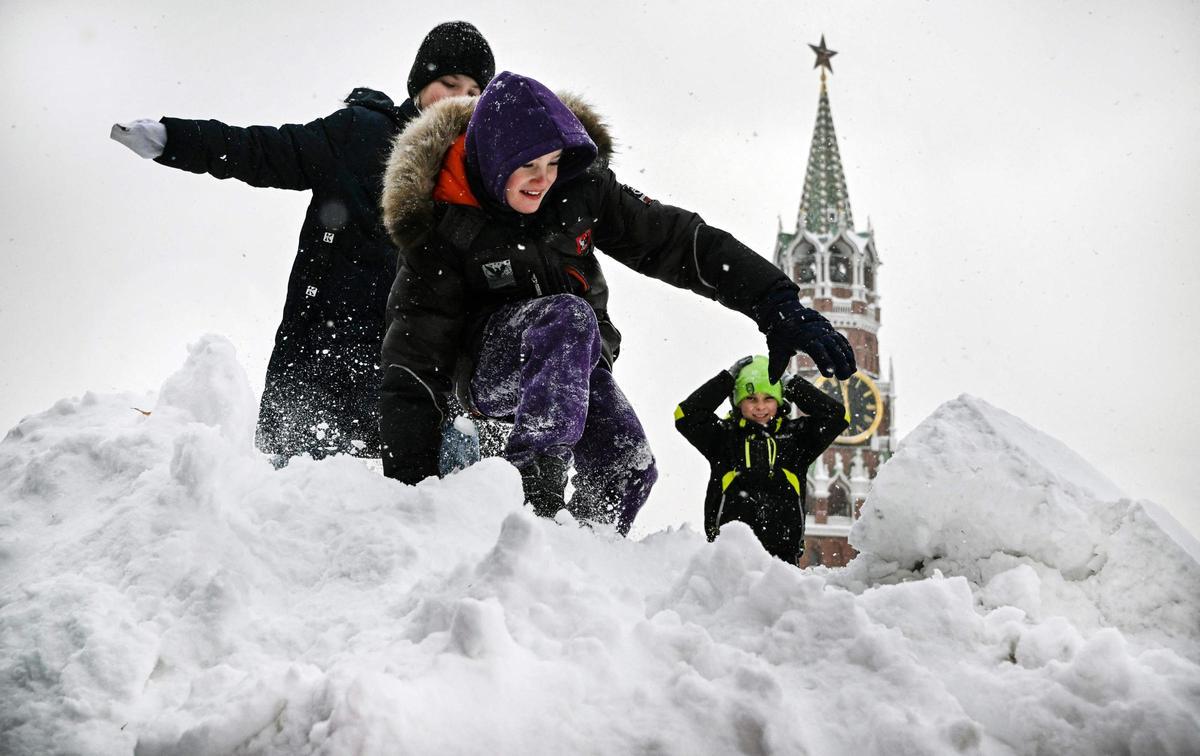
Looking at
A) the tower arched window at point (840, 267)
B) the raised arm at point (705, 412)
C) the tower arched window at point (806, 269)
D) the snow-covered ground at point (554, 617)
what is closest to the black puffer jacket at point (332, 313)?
the snow-covered ground at point (554, 617)

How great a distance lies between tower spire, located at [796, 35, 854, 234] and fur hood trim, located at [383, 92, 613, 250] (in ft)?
153

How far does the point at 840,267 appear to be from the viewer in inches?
1848

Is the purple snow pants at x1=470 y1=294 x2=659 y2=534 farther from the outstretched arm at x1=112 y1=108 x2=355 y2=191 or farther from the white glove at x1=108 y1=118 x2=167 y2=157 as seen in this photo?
the white glove at x1=108 y1=118 x2=167 y2=157

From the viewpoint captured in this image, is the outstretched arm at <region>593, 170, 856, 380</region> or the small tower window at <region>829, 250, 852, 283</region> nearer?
the outstretched arm at <region>593, 170, 856, 380</region>

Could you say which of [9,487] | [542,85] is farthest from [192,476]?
[542,85]

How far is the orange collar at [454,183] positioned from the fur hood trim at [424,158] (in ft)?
0.07

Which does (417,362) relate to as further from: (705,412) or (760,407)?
(760,407)

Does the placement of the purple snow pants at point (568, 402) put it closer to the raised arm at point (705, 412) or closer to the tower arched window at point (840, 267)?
the raised arm at point (705, 412)

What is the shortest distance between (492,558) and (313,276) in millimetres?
2611

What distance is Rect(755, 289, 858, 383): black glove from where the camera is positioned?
267 centimetres

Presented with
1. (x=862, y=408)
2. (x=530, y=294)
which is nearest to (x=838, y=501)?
(x=862, y=408)

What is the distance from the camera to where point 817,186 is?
5000 cm

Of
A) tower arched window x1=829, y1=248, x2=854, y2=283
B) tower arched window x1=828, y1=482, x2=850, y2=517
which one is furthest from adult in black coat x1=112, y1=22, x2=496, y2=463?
tower arched window x1=829, y1=248, x2=854, y2=283

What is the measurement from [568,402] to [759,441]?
2.38 metres
